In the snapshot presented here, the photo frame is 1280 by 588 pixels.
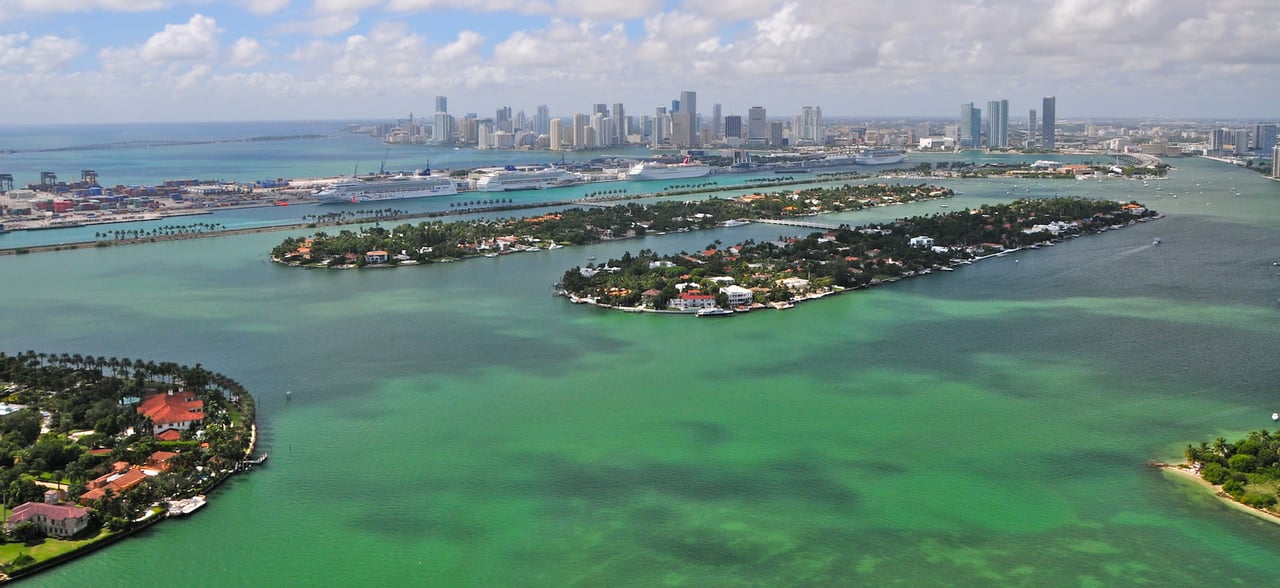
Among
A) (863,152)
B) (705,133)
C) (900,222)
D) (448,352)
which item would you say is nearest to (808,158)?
(863,152)

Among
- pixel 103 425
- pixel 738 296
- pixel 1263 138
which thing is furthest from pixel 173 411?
pixel 1263 138

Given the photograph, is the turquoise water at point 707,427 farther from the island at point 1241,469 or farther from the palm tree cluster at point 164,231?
the palm tree cluster at point 164,231

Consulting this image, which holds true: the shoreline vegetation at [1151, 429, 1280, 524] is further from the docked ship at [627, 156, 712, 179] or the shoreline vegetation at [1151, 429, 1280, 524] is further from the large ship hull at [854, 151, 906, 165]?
the large ship hull at [854, 151, 906, 165]

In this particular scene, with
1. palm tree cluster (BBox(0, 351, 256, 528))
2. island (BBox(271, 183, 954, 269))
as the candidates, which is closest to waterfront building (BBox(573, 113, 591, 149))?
island (BBox(271, 183, 954, 269))

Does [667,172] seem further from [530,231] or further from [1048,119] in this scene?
[1048,119]

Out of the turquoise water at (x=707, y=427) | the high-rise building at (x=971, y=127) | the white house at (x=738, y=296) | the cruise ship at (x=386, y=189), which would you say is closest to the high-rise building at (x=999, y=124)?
the high-rise building at (x=971, y=127)

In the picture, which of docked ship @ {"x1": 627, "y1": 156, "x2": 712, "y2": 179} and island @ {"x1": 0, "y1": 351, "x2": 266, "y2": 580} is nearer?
island @ {"x1": 0, "y1": 351, "x2": 266, "y2": 580}
